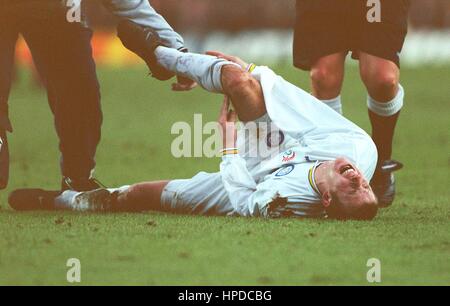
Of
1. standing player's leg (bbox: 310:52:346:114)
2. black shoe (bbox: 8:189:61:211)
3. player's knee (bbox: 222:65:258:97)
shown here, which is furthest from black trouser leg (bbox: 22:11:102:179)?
standing player's leg (bbox: 310:52:346:114)

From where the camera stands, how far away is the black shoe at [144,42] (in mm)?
7645

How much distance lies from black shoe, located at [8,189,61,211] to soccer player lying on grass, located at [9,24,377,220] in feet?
0.58

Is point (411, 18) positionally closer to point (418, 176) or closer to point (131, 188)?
point (418, 176)

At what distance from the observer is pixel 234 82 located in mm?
7148

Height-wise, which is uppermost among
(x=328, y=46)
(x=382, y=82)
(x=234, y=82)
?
(x=328, y=46)

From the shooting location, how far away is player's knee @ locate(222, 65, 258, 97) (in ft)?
23.4

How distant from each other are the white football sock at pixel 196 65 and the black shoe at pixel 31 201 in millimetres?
1170

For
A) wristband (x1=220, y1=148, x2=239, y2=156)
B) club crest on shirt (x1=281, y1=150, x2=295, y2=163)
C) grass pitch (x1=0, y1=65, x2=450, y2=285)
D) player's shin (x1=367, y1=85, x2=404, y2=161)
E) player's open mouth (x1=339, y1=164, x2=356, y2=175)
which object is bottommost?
grass pitch (x1=0, y1=65, x2=450, y2=285)

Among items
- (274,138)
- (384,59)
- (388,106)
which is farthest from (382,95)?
(274,138)

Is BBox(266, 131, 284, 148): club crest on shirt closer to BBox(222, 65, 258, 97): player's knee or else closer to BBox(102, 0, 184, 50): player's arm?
BBox(222, 65, 258, 97): player's knee

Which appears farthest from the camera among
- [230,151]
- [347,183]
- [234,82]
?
[230,151]

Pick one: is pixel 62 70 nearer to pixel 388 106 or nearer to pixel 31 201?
pixel 31 201

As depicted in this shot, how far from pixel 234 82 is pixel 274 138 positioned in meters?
0.46

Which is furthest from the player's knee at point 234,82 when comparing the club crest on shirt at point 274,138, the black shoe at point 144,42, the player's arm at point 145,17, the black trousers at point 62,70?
the black trousers at point 62,70
